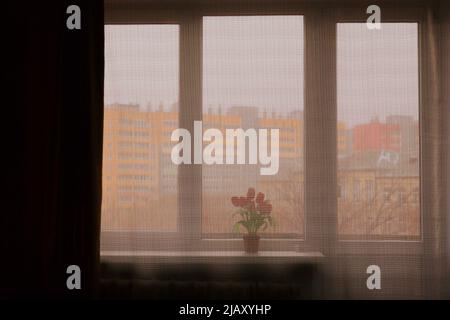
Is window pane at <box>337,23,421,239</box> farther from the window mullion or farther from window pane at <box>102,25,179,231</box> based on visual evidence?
window pane at <box>102,25,179,231</box>

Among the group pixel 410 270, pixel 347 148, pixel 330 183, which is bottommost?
pixel 410 270

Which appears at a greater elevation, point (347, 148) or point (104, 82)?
point (104, 82)

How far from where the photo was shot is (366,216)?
2.15 metres

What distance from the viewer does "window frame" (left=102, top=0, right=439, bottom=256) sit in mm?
2164

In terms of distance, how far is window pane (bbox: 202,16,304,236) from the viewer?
217cm

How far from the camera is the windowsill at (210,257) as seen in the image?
2.16 meters

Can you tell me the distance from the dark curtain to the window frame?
14 cm

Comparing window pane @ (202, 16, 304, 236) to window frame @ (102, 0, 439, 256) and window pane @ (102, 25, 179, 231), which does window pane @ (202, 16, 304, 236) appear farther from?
window pane @ (102, 25, 179, 231)

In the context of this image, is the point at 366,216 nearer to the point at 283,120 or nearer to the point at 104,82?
the point at 283,120

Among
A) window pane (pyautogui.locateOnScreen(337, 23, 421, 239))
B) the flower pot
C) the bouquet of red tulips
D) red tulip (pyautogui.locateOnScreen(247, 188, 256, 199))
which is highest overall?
window pane (pyautogui.locateOnScreen(337, 23, 421, 239))

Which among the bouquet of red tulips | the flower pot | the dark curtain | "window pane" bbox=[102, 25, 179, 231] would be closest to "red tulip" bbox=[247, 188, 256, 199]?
the bouquet of red tulips

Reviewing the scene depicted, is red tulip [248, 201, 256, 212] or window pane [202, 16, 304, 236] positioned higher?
window pane [202, 16, 304, 236]
